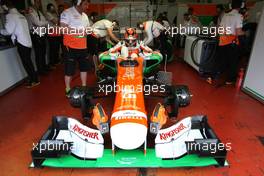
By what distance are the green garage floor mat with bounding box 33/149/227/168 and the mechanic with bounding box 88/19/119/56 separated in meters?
2.40

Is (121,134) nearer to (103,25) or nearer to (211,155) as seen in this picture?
(211,155)

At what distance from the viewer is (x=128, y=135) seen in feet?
5.36

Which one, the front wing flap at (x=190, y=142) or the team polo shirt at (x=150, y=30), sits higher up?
the team polo shirt at (x=150, y=30)

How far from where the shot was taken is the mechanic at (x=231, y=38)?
11.7ft

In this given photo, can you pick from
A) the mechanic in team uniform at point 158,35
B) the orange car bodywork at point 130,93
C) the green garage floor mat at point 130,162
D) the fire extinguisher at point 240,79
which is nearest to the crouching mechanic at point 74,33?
the orange car bodywork at point 130,93

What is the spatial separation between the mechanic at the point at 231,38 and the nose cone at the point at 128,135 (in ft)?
9.37

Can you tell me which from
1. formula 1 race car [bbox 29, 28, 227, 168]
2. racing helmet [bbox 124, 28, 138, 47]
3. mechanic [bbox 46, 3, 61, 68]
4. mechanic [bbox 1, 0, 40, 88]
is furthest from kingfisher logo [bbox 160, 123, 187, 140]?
mechanic [bbox 46, 3, 61, 68]

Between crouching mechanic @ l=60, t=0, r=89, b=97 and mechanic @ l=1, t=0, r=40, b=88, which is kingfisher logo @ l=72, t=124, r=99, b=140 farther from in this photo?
mechanic @ l=1, t=0, r=40, b=88

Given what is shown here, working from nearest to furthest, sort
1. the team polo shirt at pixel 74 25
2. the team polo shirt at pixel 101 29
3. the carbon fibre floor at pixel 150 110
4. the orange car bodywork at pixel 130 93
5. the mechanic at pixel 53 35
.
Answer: the orange car bodywork at pixel 130 93 < the carbon fibre floor at pixel 150 110 < the team polo shirt at pixel 74 25 < the team polo shirt at pixel 101 29 < the mechanic at pixel 53 35

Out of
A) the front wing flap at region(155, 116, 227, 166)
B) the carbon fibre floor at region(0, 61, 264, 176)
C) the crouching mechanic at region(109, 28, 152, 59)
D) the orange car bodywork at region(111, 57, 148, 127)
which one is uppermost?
the crouching mechanic at region(109, 28, 152, 59)

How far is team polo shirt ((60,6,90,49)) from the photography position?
297 centimetres

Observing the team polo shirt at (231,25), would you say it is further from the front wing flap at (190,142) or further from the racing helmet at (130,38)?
the front wing flap at (190,142)

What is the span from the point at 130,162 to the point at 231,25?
3.03 meters

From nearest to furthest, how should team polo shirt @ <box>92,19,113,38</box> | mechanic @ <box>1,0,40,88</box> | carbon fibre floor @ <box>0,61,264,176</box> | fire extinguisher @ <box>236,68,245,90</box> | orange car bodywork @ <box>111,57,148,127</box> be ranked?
orange car bodywork @ <box>111,57,148,127</box>
carbon fibre floor @ <box>0,61,264,176</box>
mechanic @ <box>1,0,40,88</box>
fire extinguisher @ <box>236,68,245,90</box>
team polo shirt @ <box>92,19,113,38</box>
